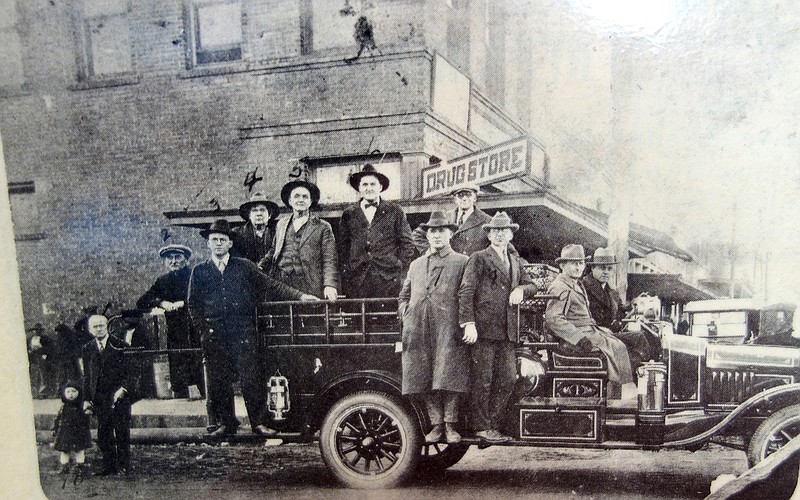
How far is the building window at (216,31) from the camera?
11.7 feet

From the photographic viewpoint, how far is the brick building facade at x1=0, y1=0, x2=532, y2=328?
340 cm

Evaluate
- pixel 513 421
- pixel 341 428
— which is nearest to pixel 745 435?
pixel 513 421

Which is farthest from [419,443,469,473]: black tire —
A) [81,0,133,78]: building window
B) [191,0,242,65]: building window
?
[81,0,133,78]: building window

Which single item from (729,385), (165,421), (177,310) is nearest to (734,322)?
(729,385)

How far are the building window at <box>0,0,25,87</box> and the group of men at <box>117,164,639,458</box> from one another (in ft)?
4.51

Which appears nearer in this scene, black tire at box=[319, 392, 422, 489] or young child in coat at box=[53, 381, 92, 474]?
black tire at box=[319, 392, 422, 489]

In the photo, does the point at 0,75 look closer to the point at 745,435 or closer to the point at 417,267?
the point at 417,267

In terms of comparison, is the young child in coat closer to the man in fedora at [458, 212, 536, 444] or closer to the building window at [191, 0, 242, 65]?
the building window at [191, 0, 242, 65]

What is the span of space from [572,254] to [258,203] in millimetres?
1766

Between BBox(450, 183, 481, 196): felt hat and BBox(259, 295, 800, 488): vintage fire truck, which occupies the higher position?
BBox(450, 183, 481, 196): felt hat

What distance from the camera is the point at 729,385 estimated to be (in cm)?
326

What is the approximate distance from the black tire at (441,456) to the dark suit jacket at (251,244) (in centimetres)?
142

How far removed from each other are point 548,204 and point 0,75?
10.8ft

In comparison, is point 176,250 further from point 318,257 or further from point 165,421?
point 165,421
